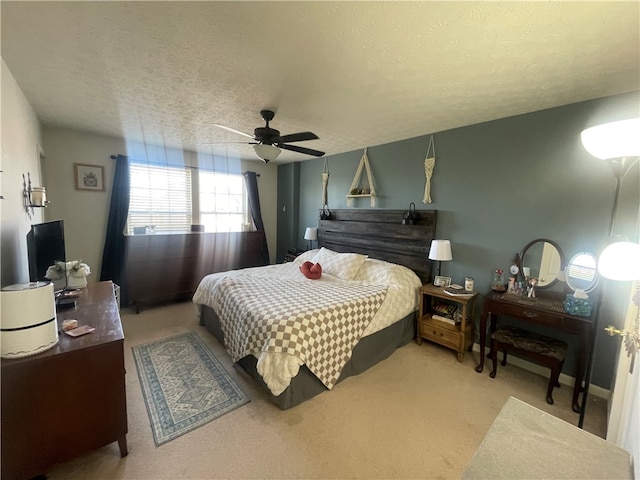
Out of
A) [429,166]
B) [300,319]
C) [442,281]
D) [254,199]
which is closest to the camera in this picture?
[300,319]

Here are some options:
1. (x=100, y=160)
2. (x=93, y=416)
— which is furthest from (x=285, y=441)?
(x=100, y=160)

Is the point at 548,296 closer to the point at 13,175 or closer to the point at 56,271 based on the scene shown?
the point at 56,271

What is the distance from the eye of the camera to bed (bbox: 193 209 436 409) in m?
2.08

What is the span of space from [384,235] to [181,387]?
2900mm

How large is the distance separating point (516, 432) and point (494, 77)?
86.0 inches

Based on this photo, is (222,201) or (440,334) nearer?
(440,334)

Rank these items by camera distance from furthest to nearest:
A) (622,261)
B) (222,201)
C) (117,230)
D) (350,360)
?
(222,201) → (117,230) → (350,360) → (622,261)

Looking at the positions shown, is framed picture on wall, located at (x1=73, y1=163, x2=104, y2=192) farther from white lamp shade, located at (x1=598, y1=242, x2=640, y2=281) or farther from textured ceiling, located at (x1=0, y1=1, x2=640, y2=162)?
white lamp shade, located at (x1=598, y1=242, x2=640, y2=281)

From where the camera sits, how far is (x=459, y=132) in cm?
307

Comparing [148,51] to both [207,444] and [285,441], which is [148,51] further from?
[285,441]

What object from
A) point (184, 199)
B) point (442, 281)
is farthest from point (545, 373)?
point (184, 199)

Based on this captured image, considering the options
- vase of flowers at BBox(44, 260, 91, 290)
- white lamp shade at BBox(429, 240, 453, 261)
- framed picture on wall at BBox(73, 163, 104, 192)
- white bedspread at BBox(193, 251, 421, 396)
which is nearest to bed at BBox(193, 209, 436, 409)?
white bedspread at BBox(193, 251, 421, 396)

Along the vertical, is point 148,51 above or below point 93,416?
above

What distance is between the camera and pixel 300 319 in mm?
2129
